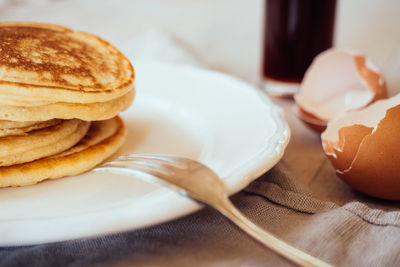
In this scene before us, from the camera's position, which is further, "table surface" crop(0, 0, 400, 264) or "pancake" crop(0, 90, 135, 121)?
"table surface" crop(0, 0, 400, 264)

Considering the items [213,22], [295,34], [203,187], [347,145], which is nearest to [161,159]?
[203,187]

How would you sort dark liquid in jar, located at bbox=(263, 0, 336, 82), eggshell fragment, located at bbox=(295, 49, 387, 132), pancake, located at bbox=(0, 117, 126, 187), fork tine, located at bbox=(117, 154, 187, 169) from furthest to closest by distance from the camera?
dark liquid in jar, located at bbox=(263, 0, 336, 82) < eggshell fragment, located at bbox=(295, 49, 387, 132) < pancake, located at bbox=(0, 117, 126, 187) < fork tine, located at bbox=(117, 154, 187, 169)

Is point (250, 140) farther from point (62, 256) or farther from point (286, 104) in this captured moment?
point (286, 104)

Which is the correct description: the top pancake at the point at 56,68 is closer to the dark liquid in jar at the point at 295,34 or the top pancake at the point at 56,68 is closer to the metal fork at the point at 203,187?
the metal fork at the point at 203,187

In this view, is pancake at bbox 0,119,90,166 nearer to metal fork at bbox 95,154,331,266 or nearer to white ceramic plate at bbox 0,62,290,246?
white ceramic plate at bbox 0,62,290,246

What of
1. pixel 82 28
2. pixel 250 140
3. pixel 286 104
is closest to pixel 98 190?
pixel 250 140

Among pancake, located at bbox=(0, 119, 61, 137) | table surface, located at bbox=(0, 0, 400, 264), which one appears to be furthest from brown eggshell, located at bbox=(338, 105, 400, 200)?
table surface, located at bbox=(0, 0, 400, 264)
